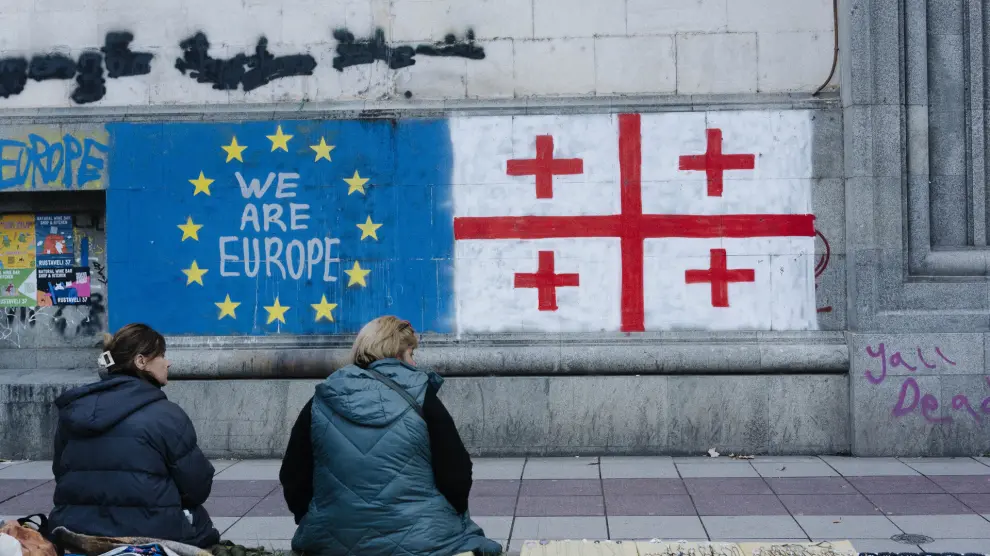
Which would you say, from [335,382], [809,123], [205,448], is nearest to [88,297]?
[205,448]

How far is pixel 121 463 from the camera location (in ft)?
13.2

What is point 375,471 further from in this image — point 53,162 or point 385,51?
point 53,162

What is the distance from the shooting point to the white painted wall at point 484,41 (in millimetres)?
8531

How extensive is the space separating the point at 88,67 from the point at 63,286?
6.72 ft

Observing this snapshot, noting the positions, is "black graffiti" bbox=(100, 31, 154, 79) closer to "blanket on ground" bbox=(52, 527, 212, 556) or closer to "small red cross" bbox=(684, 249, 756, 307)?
"small red cross" bbox=(684, 249, 756, 307)

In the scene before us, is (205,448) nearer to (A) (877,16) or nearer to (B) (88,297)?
(B) (88,297)

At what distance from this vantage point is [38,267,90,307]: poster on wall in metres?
9.32

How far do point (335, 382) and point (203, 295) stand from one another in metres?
5.08

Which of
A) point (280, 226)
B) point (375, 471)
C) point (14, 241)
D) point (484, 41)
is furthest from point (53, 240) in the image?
point (375, 471)

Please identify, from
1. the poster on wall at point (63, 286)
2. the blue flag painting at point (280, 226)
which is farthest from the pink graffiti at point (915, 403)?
the poster on wall at point (63, 286)

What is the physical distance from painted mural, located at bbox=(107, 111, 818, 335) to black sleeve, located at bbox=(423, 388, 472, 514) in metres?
4.48

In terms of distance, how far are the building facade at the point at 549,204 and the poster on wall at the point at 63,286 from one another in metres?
0.69

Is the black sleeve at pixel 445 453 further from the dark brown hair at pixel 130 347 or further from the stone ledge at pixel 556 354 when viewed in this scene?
the stone ledge at pixel 556 354

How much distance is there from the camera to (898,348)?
820cm
